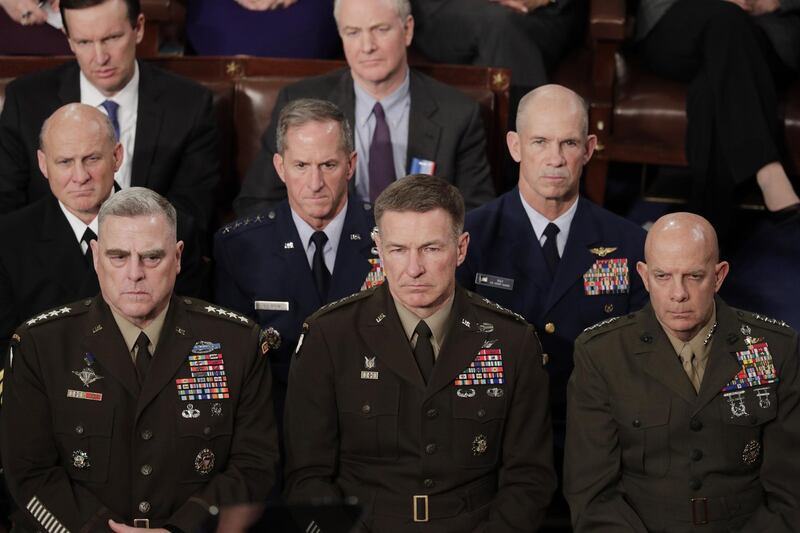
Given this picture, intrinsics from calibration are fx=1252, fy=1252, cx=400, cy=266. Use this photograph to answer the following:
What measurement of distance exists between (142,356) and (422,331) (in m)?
0.62

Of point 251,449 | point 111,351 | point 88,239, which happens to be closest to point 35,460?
point 111,351

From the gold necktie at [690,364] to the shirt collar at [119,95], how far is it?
1920 mm

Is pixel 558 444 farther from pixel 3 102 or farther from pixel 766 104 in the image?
pixel 3 102

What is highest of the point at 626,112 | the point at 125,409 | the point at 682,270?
the point at 626,112

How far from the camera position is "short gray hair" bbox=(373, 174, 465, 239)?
280 centimetres

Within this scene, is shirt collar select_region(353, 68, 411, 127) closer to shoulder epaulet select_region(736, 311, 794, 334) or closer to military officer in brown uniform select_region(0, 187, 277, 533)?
military officer in brown uniform select_region(0, 187, 277, 533)

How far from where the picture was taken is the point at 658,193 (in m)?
4.71

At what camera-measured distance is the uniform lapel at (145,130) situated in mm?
3770

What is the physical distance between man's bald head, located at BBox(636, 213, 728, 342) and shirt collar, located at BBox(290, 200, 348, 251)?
939 millimetres

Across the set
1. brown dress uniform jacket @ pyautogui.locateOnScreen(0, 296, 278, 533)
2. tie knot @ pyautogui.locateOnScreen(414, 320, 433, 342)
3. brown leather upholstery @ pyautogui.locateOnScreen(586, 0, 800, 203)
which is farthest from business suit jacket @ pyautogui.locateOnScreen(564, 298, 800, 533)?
brown leather upholstery @ pyautogui.locateOnScreen(586, 0, 800, 203)

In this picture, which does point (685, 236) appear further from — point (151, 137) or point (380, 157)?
point (151, 137)

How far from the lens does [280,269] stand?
132 inches

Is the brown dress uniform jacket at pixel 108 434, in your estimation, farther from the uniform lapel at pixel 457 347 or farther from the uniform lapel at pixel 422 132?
the uniform lapel at pixel 422 132

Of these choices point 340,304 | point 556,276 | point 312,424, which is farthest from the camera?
point 556,276
